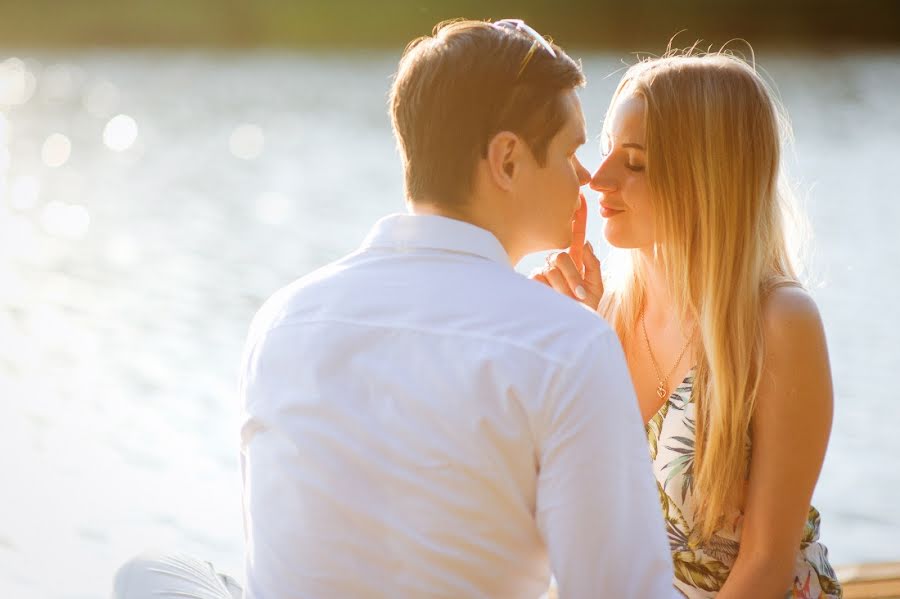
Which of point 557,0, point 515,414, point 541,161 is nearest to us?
point 515,414

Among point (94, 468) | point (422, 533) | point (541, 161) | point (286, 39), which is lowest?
point (94, 468)

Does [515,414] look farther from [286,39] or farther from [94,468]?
[286,39]

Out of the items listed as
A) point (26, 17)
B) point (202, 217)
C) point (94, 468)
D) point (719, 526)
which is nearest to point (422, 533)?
point (719, 526)

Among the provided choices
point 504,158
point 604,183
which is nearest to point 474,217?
point 504,158

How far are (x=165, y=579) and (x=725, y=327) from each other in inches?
36.7

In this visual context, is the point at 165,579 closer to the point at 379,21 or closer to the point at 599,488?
the point at 599,488

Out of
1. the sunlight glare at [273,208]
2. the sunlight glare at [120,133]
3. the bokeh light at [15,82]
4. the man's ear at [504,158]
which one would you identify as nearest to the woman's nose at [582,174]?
the man's ear at [504,158]

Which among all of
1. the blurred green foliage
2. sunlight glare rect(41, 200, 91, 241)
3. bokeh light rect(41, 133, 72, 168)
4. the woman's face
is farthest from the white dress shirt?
the blurred green foliage

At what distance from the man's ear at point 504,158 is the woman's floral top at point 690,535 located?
63 centimetres

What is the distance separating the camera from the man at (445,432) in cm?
123

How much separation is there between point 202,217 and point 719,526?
6.64 m

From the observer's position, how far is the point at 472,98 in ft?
4.79

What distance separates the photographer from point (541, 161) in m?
1.52

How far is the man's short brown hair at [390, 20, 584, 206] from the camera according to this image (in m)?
1.46
